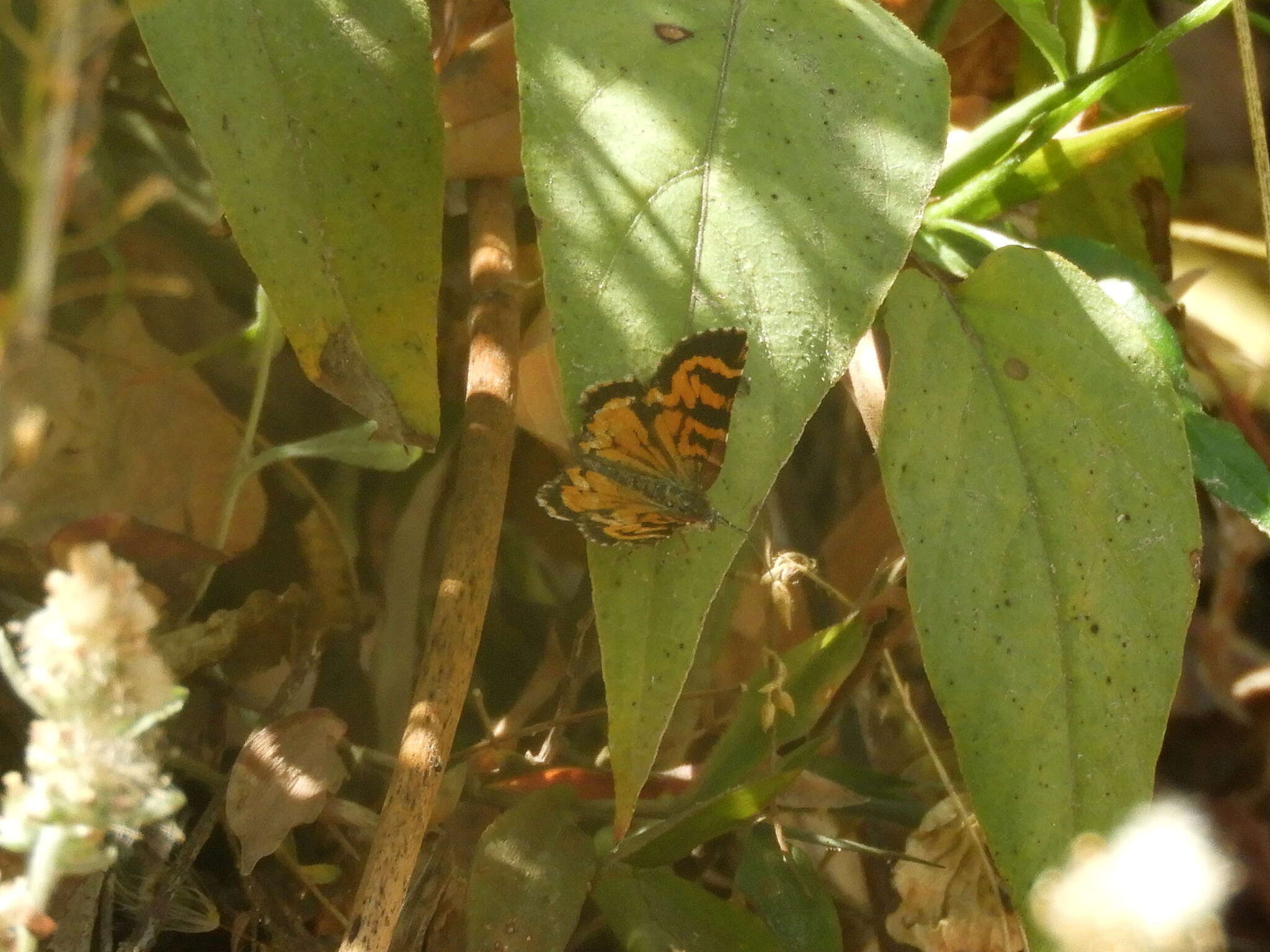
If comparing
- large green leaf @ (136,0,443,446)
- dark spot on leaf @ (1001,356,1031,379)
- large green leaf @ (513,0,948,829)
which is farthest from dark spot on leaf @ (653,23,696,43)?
dark spot on leaf @ (1001,356,1031,379)

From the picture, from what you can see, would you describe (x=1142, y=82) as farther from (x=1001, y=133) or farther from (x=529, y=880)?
(x=529, y=880)

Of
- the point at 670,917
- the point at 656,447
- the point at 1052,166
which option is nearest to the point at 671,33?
the point at 656,447

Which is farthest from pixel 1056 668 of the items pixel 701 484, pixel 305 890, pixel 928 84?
pixel 305 890

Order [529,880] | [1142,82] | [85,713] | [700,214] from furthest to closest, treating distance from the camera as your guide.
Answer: [1142,82]
[529,880]
[700,214]
[85,713]

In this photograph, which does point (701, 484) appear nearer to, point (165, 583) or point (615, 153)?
point (615, 153)

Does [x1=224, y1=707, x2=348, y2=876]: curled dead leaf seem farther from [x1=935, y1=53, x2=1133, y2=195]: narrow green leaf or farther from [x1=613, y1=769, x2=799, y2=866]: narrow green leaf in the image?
[x1=935, y1=53, x2=1133, y2=195]: narrow green leaf

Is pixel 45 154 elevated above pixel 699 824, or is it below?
above

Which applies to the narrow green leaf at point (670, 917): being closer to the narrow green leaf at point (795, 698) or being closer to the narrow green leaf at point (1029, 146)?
the narrow green leaf at point (795, 698)
